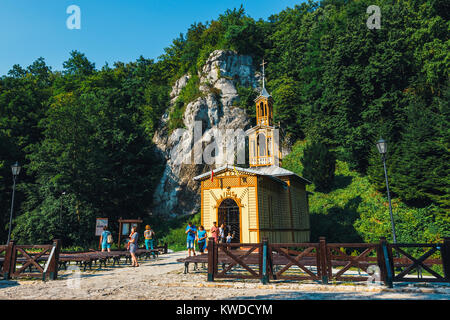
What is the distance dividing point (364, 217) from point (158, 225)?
75.4 feet

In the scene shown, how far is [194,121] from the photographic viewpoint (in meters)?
38.5

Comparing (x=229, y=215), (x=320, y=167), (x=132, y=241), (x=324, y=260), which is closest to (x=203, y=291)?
(x=324, y=260)

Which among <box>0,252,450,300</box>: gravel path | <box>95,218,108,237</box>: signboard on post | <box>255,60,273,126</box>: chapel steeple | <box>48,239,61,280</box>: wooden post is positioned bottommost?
<box>0,252,450,300</box>: gravel path

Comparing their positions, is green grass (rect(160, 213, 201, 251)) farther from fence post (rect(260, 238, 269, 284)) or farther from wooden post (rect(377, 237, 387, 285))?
wooden post (rect(377, 237, 387, 285))

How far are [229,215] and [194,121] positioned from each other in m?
22.3

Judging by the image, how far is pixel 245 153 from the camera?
37.8 m

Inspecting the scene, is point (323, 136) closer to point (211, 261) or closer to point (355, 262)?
point (355, 262)

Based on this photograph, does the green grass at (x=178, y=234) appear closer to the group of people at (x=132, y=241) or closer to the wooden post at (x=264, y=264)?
the group of people at (x=132, y=241)

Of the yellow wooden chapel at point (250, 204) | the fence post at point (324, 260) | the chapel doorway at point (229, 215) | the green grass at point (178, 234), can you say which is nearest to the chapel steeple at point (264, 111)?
the yellow wooden chapel at point (250, 204)

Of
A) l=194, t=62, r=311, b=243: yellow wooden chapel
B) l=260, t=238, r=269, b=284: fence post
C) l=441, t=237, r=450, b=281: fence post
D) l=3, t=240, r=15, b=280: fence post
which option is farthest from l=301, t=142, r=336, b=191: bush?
l=3, t=240, r=15, b=280: fence post

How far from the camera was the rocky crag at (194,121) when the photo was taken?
37062 mm

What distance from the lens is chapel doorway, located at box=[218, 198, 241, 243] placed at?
18.1 metres

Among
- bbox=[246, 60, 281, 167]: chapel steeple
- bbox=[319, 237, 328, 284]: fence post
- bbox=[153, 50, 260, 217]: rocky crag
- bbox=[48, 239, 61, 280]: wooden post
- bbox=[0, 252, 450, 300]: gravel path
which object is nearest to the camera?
bbox=[0, 252, 450, 300]: gravel path

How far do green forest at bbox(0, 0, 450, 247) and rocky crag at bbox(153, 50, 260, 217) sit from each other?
159 cm
